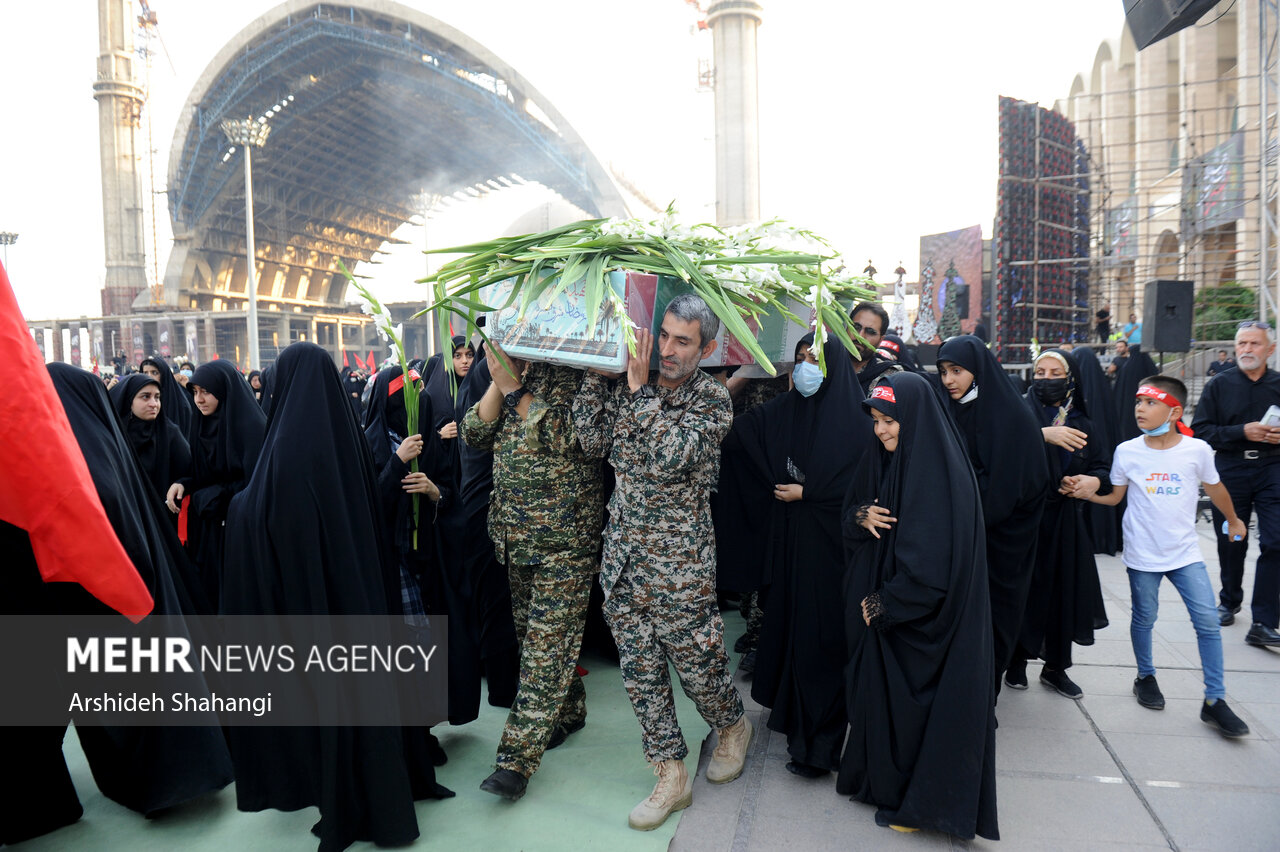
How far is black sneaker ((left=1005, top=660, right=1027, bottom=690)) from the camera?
13.0 feet

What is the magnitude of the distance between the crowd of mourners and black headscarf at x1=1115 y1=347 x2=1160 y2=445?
3515 millimetres

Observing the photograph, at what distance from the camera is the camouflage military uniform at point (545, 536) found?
2.95 meters

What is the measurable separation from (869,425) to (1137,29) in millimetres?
3441

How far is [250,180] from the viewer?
93.2ft

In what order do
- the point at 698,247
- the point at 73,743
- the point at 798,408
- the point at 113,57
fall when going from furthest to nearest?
the point at 113,57 < the point at 73,743 < the point at 798,408 < the point at 698,247

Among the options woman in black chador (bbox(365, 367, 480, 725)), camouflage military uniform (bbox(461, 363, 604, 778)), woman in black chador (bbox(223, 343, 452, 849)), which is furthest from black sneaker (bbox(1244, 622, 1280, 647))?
woman in black chador (bbox(223, 343, 452, 849))

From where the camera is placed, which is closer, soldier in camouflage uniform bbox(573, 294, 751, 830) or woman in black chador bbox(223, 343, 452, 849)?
woman in black chador bbox(223, 343, 452, 849)

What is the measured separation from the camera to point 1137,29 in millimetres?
4785

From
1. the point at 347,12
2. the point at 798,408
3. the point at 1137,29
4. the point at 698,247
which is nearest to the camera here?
the point at 698,247

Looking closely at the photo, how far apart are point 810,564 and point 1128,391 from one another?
5563 mm

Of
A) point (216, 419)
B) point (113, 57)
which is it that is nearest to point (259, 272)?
point (113, 57)

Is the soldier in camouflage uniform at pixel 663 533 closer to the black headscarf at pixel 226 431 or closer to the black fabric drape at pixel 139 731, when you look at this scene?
the black fabric drape at pixel 139 731

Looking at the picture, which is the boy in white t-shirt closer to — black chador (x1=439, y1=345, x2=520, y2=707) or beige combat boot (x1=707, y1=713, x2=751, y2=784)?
beige combat boot (x1=707, y1=713, x2=751, y2=784)

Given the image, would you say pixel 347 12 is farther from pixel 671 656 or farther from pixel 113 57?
pixel 671 656
